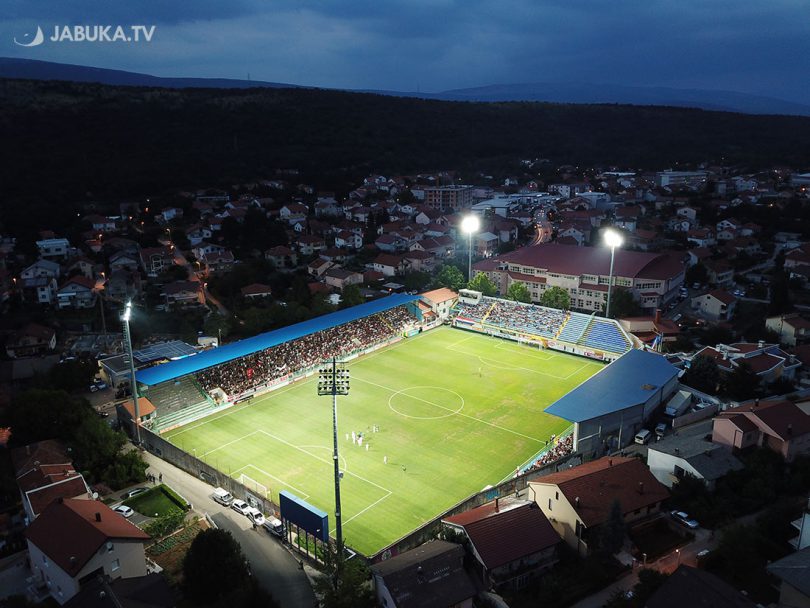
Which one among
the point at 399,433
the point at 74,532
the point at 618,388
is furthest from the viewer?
the point at 618,388

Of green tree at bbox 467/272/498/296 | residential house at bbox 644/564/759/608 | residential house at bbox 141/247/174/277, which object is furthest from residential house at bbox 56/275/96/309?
residential house at bbox 644/564/759/608

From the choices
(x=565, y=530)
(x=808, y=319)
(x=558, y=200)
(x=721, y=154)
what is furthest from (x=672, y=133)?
(x=565, y=530)

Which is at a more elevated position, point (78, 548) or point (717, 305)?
point (78, 548)

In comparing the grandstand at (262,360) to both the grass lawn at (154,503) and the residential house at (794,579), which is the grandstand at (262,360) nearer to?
the grass lawn at (154,503)

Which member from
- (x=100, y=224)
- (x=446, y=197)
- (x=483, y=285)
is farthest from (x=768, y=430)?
(x=446, y=197)

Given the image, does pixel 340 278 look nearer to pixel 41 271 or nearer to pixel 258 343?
pixel 258 343

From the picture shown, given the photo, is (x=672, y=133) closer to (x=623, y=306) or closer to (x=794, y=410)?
(x=623, y=306)
